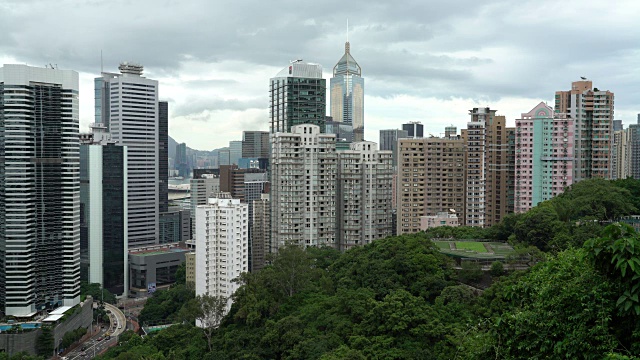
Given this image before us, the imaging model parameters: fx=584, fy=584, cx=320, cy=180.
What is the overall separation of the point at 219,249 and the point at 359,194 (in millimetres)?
12366

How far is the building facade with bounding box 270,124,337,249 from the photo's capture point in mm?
43594

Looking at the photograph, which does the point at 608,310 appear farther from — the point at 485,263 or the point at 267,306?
the point at 267,306

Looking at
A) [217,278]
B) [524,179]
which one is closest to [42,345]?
[217,278]

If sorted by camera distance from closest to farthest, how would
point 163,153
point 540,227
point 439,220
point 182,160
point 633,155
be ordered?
point 540,227
point 439,220
point 633,155
point 163,153
point 182,160

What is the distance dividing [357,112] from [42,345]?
8224 centimetres

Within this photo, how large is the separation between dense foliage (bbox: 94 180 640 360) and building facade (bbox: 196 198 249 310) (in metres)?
6.08

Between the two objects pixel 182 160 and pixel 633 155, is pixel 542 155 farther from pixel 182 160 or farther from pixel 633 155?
pixel 182 160

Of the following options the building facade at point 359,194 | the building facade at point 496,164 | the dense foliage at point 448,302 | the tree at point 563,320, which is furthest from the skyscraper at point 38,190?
the tree at point 563,320

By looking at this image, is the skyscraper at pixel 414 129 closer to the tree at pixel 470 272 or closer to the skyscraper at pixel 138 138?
the skyscraper at pixel 138 138

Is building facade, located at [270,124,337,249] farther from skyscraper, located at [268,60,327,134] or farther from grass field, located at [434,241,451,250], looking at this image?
grass field, located at [434,241,451,250]

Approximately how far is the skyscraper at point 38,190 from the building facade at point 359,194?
2128 cm

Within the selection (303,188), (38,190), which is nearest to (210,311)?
(303,188)

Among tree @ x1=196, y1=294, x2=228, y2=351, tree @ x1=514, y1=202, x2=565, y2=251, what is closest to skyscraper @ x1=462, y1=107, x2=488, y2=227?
tree @ x1=514, y1=202, x2=565, y2=251

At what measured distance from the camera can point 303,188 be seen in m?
43.9
